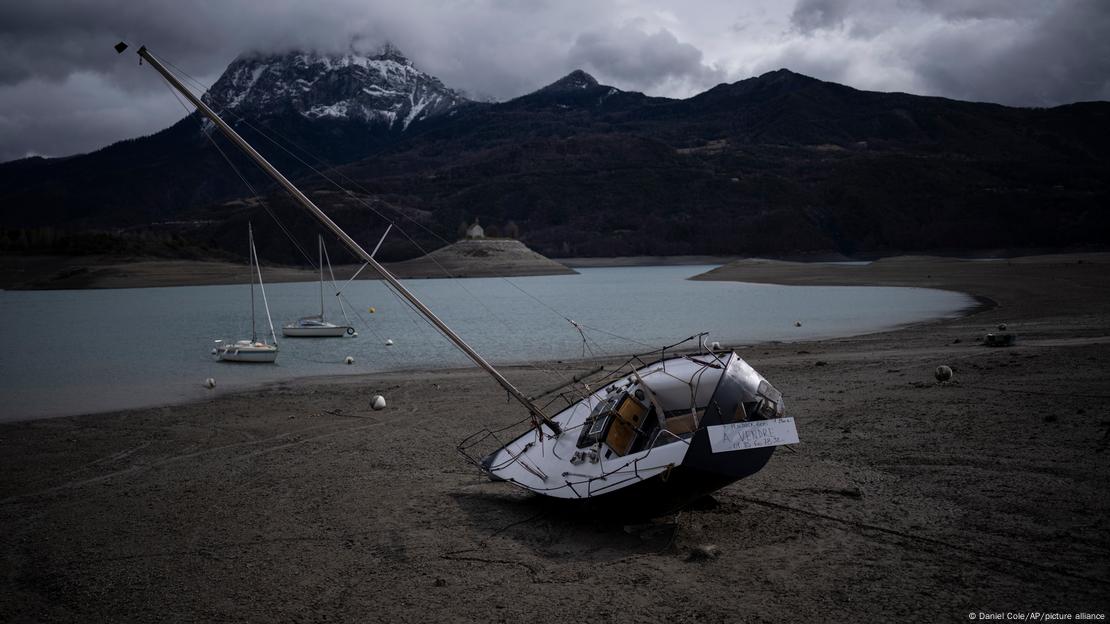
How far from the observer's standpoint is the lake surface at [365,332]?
23.5 metres

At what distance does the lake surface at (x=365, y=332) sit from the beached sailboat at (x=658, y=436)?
1411 centimetres

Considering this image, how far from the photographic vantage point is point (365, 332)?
38156mm

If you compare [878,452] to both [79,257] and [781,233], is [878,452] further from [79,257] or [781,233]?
[781,233]

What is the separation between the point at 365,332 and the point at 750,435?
32172mm

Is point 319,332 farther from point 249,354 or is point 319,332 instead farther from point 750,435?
point 750,435

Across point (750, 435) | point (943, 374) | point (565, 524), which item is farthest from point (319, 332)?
point (750, 435)

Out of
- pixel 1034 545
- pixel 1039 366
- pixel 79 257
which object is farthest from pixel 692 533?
pixel 79 257

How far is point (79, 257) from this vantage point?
97188 mm

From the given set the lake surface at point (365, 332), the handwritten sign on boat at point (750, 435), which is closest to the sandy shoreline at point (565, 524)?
the handwritten sign on boat at point (750, 435)

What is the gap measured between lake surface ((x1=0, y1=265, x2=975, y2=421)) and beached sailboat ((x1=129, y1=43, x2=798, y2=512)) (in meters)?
14.1

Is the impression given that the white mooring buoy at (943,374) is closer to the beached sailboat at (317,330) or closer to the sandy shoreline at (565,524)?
the sandy shoreline at (565,524)

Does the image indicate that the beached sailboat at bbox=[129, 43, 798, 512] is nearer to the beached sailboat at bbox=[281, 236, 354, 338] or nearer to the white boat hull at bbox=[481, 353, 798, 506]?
the white boat hull at bbox=[481, 353, 798, 506]

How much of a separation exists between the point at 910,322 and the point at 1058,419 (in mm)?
22446

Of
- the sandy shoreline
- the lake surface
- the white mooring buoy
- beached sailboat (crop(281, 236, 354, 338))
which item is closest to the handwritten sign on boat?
the sandy shoreline
